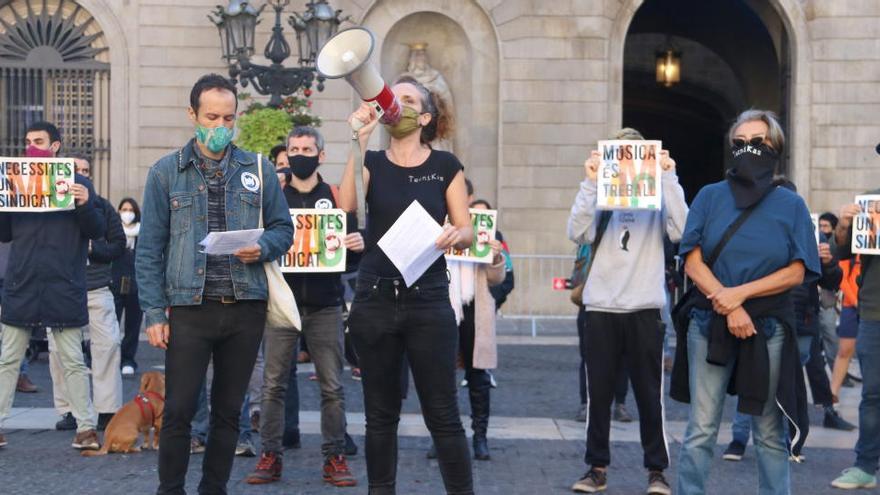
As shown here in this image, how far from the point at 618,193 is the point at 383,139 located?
1559 centimetres

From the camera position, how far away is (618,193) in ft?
27.1

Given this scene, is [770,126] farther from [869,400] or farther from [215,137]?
[215,137]

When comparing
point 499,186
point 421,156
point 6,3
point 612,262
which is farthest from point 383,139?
point 421,156

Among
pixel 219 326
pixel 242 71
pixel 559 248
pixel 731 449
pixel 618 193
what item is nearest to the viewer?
pixel 219 326

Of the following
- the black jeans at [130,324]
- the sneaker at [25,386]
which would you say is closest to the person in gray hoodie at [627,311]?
the sneaker at [25,386]

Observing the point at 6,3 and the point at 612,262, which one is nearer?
the point at 612,262

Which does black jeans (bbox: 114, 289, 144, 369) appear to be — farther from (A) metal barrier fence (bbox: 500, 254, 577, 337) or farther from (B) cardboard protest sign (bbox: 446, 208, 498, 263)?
(A) metal barrier fence (bbox: 500, 254, 577, 337)

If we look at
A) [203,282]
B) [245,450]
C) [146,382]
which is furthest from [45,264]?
[203,282]

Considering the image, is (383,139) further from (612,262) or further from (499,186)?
(612,262)

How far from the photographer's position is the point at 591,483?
8.32 metres

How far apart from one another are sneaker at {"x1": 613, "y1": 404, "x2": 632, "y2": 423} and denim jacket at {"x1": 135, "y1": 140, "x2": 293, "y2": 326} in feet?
17.5

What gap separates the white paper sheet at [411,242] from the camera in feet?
21.4

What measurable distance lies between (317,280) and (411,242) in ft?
7.82

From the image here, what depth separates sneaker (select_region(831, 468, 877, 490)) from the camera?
860cm
